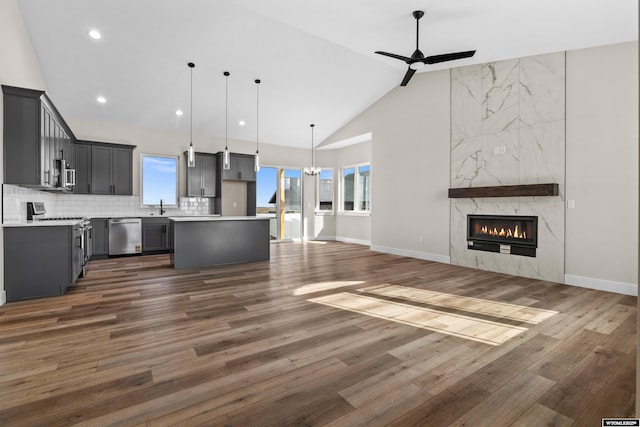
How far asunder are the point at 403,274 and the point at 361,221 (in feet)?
→ 13.9

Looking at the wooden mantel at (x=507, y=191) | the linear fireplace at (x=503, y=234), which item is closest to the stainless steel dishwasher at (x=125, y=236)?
the wooden mantel at (x=507, y=191)

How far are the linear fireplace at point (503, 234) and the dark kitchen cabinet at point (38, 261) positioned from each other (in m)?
6.17

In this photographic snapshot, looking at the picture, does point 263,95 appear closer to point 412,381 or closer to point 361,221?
point 361,221

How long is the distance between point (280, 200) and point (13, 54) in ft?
21.3

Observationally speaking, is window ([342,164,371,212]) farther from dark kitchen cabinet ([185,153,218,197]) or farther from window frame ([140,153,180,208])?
window frame ([140,153,180,208])

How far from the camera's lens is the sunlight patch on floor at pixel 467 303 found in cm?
321

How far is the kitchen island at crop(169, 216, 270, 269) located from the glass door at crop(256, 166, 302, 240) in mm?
3104

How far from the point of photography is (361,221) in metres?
9.27

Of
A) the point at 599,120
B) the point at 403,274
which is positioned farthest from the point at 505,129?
the point at 403,274

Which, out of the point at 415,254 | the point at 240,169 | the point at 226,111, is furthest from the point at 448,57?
the point at 240,169

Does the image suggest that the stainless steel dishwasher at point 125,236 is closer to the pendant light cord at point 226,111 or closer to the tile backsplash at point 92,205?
the tile backsplash at point 92,205

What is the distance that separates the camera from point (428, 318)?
10.1ft

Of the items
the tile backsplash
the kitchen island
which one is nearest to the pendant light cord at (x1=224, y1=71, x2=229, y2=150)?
the kitchen island

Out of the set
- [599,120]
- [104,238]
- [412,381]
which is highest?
[599,120]
